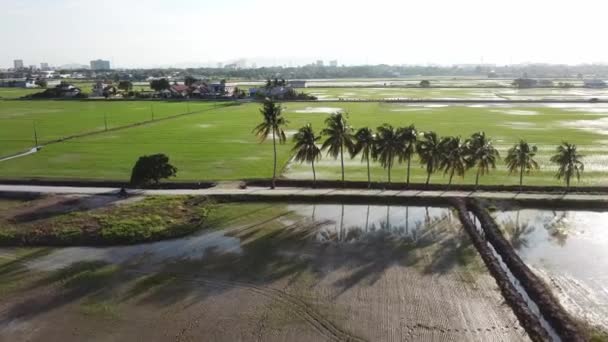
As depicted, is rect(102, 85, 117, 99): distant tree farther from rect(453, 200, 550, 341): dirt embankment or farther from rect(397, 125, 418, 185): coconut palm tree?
rect(453, 200, 550, 341): dirt embankment

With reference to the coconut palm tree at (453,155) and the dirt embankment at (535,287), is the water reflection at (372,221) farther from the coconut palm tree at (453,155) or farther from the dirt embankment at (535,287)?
the coconut palm tree at (453,155)

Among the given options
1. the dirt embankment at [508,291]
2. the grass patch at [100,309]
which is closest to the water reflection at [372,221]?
the dirt embankment at [508,291]

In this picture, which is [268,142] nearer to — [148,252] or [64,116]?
[148,252]

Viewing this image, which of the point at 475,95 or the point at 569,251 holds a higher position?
the point at 475,95

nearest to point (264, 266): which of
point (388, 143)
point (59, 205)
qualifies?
point (388, 143)

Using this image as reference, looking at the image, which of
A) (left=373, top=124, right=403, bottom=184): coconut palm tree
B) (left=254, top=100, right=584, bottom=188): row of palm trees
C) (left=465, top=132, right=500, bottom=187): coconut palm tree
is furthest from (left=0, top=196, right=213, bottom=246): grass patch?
(left=465, top=132, right=500, bottom=187): coconut palm tree
